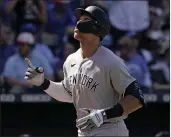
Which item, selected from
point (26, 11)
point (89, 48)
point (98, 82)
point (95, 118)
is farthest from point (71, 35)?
point (95, 118)

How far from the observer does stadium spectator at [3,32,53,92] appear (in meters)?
7.36

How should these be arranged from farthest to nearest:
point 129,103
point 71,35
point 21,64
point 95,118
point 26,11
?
point 26,11, point 71,35, point 21,64, point 129,103, point 95,118

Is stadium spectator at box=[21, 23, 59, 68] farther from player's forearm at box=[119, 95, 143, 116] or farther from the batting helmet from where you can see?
player's forearm at box=[119, 95, 143, 116]

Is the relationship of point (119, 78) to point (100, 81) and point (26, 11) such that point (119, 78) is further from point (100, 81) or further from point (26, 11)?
point (26, 11)

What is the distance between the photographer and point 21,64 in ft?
24.1

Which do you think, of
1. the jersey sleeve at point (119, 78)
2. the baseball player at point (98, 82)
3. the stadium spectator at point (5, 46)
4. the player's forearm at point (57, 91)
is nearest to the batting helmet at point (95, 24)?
the baseball player at point (98, 82)

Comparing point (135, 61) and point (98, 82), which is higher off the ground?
point (135, 61)

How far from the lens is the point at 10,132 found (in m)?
7.72

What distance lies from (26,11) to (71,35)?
0.73 meters

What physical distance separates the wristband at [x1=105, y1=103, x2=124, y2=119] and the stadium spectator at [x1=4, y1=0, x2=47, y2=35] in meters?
4.47

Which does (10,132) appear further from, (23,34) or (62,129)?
(23,34)

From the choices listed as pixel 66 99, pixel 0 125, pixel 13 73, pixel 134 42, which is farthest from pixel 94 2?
pixel 66 99

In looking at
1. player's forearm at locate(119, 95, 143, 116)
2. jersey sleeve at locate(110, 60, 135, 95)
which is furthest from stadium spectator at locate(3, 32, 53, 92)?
player's forearm at locate(119, 95, 143, 116)

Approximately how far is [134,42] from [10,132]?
213cm
